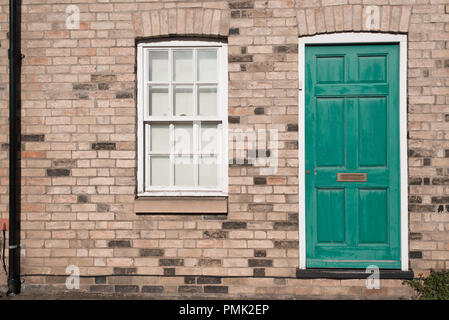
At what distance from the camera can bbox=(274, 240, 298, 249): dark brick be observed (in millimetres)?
4730

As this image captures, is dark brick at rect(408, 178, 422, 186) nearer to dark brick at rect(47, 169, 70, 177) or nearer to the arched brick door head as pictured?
the arched brick door head

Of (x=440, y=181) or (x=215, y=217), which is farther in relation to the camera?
(x=215, y=217)

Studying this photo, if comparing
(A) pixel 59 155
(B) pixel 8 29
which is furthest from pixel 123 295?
(B) pixel 8 29

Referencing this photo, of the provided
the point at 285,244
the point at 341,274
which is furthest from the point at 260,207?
the point at 341,274

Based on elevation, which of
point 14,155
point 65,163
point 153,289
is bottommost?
point 153,289

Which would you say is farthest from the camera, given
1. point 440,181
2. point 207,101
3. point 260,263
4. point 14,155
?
point 207,101

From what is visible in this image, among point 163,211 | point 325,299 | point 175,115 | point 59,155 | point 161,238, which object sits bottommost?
point 325,299

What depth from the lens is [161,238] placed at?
482 centimetres

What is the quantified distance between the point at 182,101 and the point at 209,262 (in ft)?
6.61

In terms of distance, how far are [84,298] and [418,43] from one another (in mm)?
4975

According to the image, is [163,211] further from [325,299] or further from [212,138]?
[325,299]

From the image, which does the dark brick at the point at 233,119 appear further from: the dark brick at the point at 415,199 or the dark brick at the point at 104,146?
the dark brick at the point at 415,199

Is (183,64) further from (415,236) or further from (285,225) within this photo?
(415,236)

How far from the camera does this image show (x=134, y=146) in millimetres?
4871
